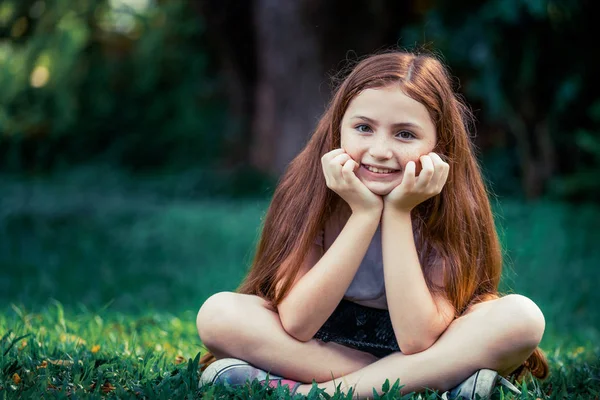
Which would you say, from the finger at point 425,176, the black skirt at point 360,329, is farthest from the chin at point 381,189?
the black skirt at point 360,329

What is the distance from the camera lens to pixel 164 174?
11.1m

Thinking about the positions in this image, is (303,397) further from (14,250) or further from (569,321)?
(14,250)

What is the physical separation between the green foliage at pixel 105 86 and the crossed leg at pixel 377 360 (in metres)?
6.65

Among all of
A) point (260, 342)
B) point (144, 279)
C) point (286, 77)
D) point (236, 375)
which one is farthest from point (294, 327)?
point (286, 77)

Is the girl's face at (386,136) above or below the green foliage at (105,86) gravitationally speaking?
above

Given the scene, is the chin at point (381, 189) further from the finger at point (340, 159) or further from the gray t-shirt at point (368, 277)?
the gray t-shirt at point (368, 277)

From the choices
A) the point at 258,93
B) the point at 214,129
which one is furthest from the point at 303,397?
the point at 214,129

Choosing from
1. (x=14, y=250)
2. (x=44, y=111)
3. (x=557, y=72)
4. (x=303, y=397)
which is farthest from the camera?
(x=44, y=111)

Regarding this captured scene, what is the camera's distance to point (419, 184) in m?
2.55

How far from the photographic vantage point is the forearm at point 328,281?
2.53m

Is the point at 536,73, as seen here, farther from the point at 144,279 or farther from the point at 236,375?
the point at 236,375

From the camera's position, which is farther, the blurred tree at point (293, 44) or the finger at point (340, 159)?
the blurred tree at point (293, 44)

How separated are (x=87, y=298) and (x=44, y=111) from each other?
Result: 5464mm

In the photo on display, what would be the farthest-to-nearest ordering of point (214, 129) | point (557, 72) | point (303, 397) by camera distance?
point (214, 129), point (557, 72), point (303, 397)
